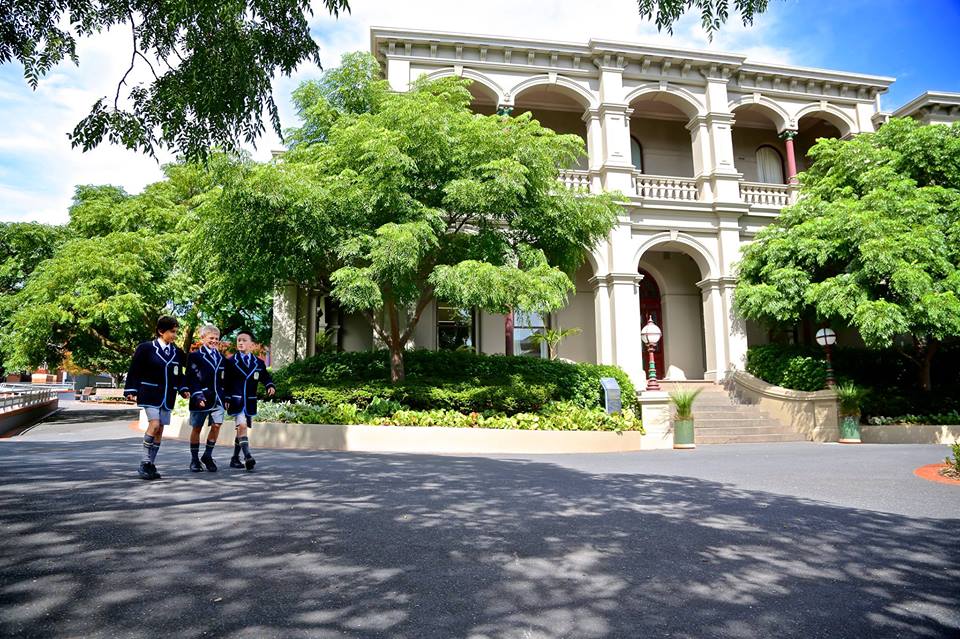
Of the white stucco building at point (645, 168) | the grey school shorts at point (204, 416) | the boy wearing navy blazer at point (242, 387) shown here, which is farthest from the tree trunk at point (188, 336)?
the grey school shorts at point (204, 416)

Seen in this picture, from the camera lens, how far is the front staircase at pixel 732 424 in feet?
45.4

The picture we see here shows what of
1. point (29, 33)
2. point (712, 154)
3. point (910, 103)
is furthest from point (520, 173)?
point (910, 103)

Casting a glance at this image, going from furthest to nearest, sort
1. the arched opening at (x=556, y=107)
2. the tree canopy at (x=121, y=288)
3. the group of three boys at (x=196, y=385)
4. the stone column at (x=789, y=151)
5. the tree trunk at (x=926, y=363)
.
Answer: the stone column at (x=789, y=151)
the arched opening at (x=556, y=107)
the tree canopy at (x=121, y=288)
the tree trunk at (x=926, y=363)
the group of three boys at (x=196, y=385)

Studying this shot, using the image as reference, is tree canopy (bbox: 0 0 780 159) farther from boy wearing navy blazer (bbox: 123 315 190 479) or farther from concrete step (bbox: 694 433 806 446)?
Result: concrete step (bbox: 694 433 806 446)

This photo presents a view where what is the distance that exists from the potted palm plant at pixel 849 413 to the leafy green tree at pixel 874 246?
4.81ft

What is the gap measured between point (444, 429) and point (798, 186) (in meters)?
14.0

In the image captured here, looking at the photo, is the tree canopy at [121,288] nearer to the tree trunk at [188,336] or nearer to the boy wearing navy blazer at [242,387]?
the tree trunk at [188,336]

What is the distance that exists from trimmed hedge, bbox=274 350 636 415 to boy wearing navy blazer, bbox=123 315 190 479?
5746 millimetres

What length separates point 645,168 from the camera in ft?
63.1

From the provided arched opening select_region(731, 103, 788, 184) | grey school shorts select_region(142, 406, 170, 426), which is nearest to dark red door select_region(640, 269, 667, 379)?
arched opening select_region(731, 103, 788, 184)

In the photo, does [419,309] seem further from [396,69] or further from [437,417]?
[396,69]

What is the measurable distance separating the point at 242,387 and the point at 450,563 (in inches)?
174

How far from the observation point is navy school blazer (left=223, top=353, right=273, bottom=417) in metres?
6.91

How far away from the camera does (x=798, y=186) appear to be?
1786cm
